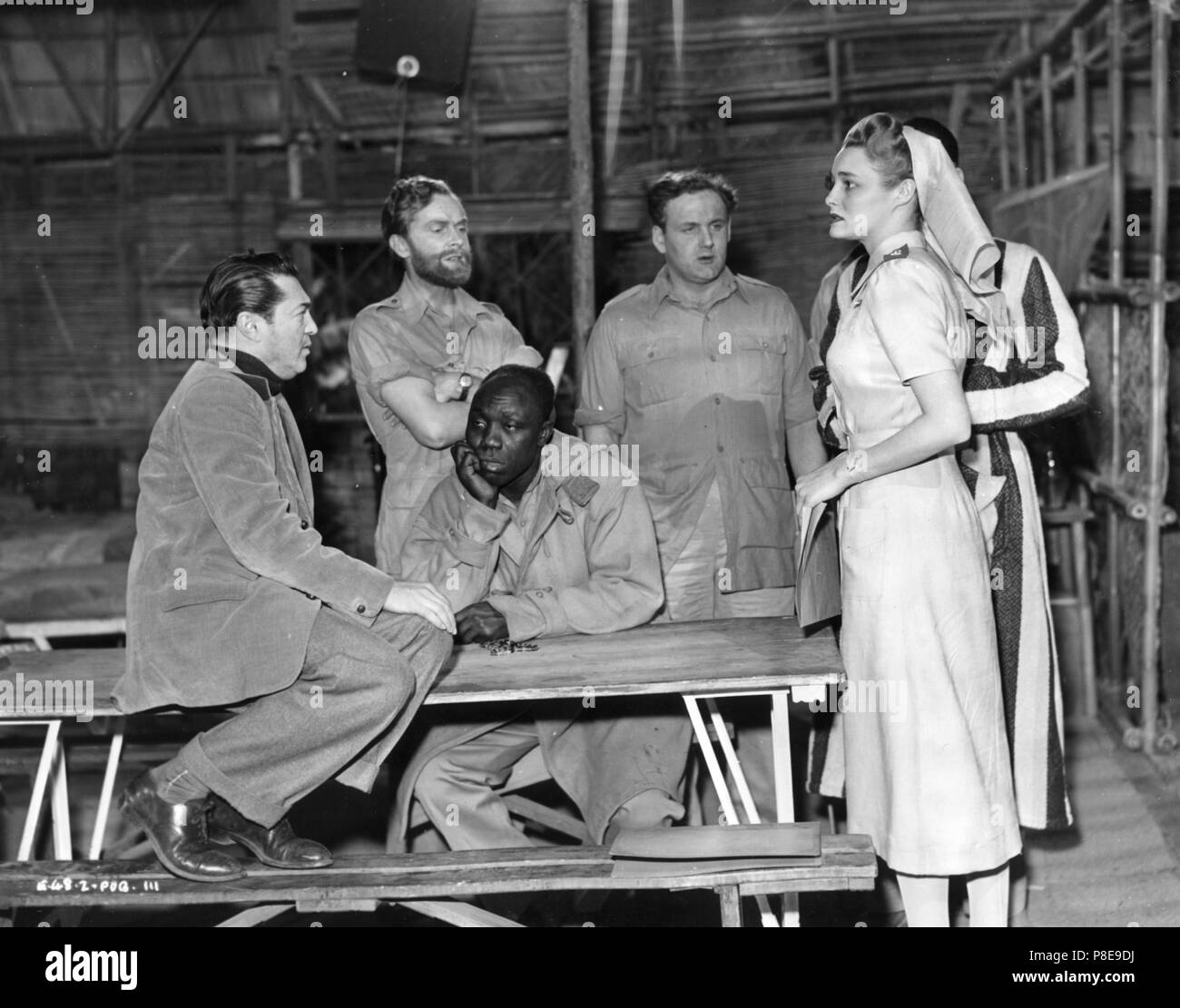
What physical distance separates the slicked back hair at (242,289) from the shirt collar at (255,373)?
0.10 meters

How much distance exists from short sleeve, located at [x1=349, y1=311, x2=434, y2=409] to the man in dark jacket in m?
0.87

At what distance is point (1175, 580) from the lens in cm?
639

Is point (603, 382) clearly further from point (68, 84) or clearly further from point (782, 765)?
point (68, 84)

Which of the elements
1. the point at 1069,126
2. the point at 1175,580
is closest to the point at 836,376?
the point at 1175,580

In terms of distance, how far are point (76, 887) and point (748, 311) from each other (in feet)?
9.47

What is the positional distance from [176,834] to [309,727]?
0.46 metres

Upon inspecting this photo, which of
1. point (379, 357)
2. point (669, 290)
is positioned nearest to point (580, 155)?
point (669, 290)

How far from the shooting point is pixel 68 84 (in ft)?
35.8

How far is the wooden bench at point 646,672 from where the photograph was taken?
3930 mm

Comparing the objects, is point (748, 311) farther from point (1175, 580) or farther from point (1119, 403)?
point (1175, 580)
